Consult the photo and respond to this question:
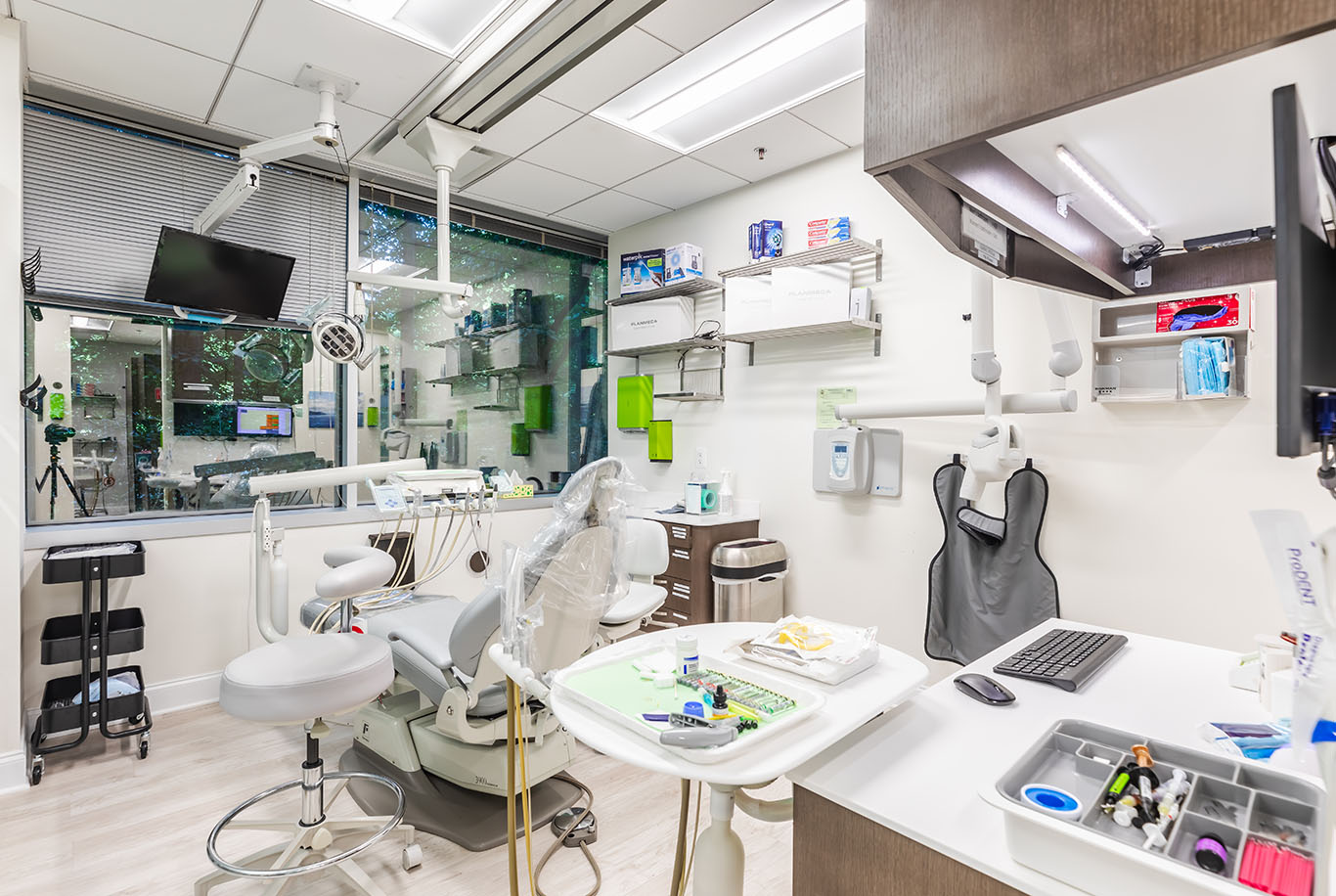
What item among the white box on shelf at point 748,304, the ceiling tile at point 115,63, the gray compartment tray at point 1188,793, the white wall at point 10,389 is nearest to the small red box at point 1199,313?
the white box on shelf at point 748,304

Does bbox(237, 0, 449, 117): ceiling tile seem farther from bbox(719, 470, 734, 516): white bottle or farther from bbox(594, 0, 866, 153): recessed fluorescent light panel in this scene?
bbox(719, 470, 734, 516): white bottle

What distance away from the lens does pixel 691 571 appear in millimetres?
3512

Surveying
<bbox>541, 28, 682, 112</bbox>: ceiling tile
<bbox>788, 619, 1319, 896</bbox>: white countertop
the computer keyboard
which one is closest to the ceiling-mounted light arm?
<bbox>541, 28, 682, 112</bbox>: ceiling tile

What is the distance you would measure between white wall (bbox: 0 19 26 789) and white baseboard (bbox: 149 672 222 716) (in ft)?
2.06

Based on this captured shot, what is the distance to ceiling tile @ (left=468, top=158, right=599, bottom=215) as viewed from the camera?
12.0 ft

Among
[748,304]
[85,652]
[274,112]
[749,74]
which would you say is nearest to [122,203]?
[274,112]

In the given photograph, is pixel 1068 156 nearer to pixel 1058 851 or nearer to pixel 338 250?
pixel 1058 851

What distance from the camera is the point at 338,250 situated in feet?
12.3

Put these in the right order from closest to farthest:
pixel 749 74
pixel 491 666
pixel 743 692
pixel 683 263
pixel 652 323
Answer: pixel 743 692, pixel 491 666, pixel 749 74, pixel 683 263, pixel 652 323

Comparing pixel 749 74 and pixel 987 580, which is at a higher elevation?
pixel 749 74

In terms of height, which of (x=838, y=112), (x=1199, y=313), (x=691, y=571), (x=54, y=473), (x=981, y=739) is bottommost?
(x=691, y=571)

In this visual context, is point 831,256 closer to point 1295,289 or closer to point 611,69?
point 611,69

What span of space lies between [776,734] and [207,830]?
7.06ft

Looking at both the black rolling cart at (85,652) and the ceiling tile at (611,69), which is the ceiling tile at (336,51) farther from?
the black rolling cart at (85,652)
